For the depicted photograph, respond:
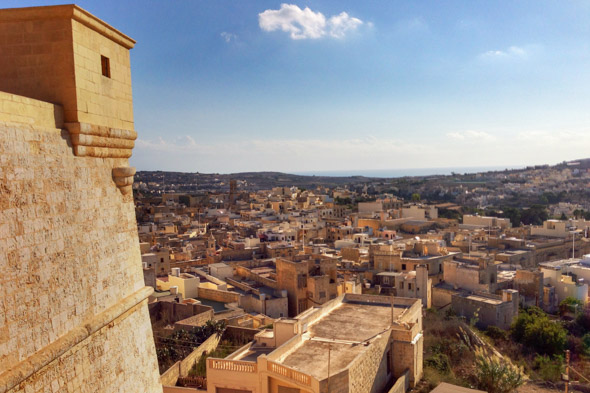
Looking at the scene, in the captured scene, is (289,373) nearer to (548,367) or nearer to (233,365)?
(233,365)

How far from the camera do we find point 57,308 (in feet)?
10.8

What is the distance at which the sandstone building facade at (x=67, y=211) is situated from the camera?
2980 millimetres

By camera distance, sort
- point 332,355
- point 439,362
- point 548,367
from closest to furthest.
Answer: point 332,355 → point 439,362 → point 548,367

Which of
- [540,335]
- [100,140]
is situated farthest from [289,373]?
[540,335]

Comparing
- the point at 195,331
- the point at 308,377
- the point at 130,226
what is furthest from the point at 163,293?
the point at 130,226

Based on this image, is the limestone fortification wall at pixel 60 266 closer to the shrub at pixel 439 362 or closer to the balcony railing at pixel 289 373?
the balcony railing at pixel 289 373

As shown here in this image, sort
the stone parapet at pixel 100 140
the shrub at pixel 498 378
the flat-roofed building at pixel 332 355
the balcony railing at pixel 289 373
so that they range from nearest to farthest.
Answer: the stone parapet at pixel 100 140
the balcony railing at pixel 289 373
the flat-roofed building at pixel 332 355
the shrub at pixel 498 378

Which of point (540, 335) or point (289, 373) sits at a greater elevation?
point (289, 373)

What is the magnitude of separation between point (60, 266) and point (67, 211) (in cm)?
40

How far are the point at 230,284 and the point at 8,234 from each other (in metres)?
21.2

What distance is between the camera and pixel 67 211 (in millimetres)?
3506

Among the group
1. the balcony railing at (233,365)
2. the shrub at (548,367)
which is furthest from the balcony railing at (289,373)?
the shrub at (548,367)

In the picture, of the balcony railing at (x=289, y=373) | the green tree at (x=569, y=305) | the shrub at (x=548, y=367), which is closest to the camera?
the balcony railing at (x=289, y=373)

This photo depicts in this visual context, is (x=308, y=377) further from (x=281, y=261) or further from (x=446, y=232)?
(x=446, y=232)
